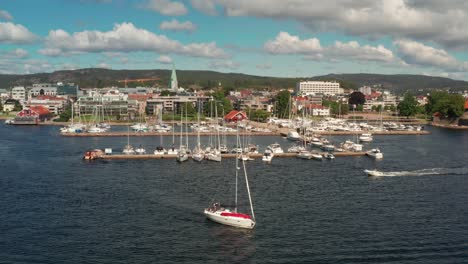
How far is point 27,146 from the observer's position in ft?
157

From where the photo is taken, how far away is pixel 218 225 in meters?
21.9

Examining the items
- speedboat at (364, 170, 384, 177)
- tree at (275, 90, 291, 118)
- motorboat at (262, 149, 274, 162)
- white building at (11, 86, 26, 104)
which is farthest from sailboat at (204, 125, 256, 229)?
white building at (11, 86, 26, 104)

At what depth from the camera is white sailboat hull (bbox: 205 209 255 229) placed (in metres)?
21.3

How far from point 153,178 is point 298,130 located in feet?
106

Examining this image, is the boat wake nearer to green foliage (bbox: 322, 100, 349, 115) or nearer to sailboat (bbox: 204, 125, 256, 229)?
sailboat (bbox: 204, 125, 256, 229)

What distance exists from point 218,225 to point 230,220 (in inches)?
22.6

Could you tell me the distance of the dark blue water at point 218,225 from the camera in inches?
738

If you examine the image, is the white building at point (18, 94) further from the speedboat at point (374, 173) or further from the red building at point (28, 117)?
the speedboat at point (374, 173)

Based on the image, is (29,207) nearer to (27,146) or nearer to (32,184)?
(32,184)

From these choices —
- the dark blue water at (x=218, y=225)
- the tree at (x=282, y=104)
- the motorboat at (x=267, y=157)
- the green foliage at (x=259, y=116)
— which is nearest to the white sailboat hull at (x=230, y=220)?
the dark blue water at (x=218, y=225)

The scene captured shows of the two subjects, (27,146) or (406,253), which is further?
(27,146)

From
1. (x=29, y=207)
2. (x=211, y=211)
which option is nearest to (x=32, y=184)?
(x=29, y=207)

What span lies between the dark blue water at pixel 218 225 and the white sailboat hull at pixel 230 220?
30 centimetres

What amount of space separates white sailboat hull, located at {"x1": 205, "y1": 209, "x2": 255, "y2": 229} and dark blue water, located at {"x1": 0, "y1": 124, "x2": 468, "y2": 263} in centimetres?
30
